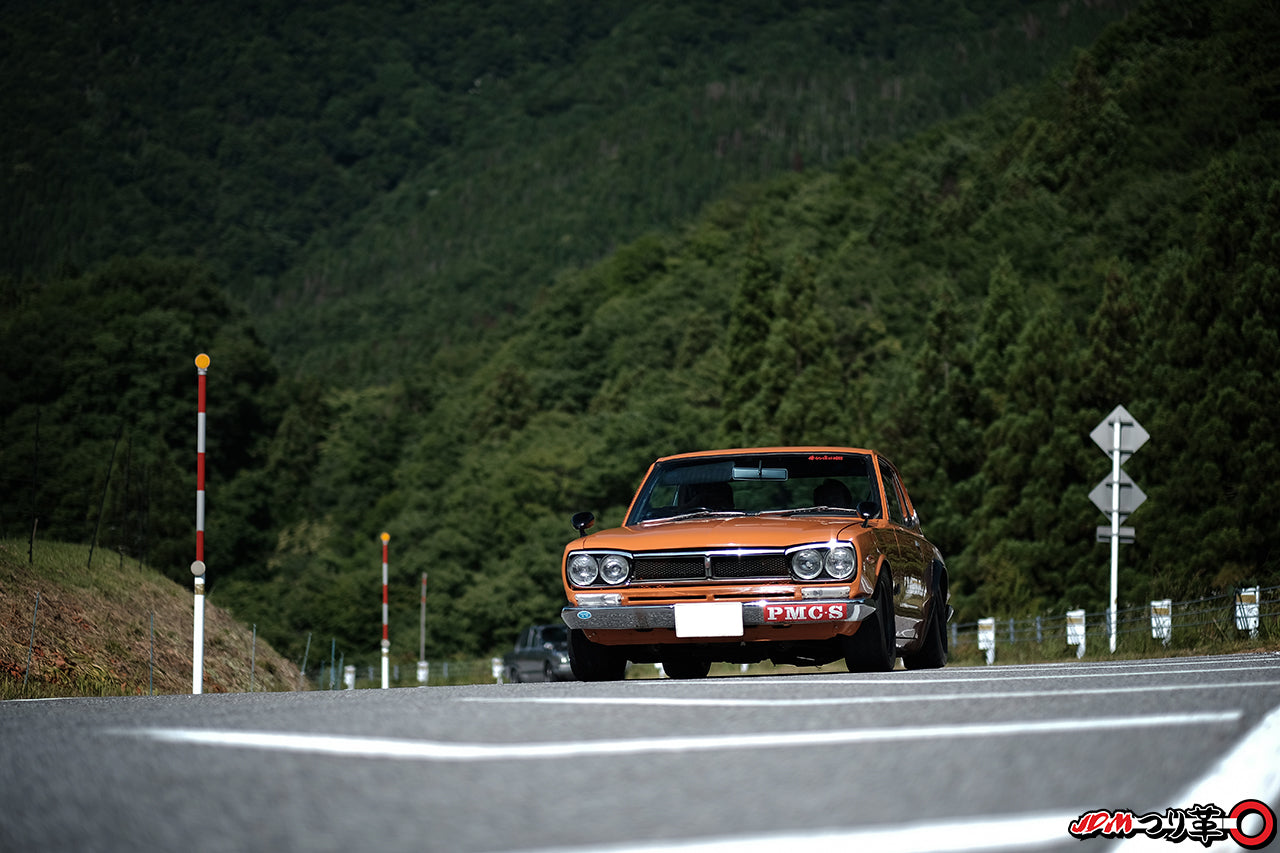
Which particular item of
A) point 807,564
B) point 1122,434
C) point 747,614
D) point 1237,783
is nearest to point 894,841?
point 1237,783

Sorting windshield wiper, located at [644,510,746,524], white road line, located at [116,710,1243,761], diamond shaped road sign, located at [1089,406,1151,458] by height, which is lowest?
white road line, located at [116,710,1243,761]

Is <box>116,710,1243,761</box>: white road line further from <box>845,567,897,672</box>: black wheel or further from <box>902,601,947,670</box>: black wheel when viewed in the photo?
<box>902,601,947,670</box>: black wheel

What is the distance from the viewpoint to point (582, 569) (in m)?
11.0

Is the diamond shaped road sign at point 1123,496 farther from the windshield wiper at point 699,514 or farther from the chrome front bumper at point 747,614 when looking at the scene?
the chrome front bumper at point 747,614

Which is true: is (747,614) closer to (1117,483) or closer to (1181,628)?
(1181,628)

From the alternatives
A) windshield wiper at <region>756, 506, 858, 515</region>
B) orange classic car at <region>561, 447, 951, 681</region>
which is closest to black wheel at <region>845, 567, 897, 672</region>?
orange classic car at <region>561, 447, 951, 681</region>

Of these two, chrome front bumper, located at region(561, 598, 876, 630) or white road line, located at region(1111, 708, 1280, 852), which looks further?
chrome front bumper, located at region(561, 598, 876, 630)

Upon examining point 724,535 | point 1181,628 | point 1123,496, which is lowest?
point 1181,628

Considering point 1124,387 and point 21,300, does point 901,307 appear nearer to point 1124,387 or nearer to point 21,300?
point 1124,387

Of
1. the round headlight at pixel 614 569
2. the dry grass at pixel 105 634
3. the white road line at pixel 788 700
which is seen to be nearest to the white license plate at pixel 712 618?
the round headlight at pixel 614 569

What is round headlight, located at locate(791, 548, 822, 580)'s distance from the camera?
10.5 meters

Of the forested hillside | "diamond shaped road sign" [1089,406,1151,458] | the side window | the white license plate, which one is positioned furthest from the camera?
the forested hillside

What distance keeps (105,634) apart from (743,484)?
286 inches

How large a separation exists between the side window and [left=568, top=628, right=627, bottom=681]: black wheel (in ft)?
8.15
